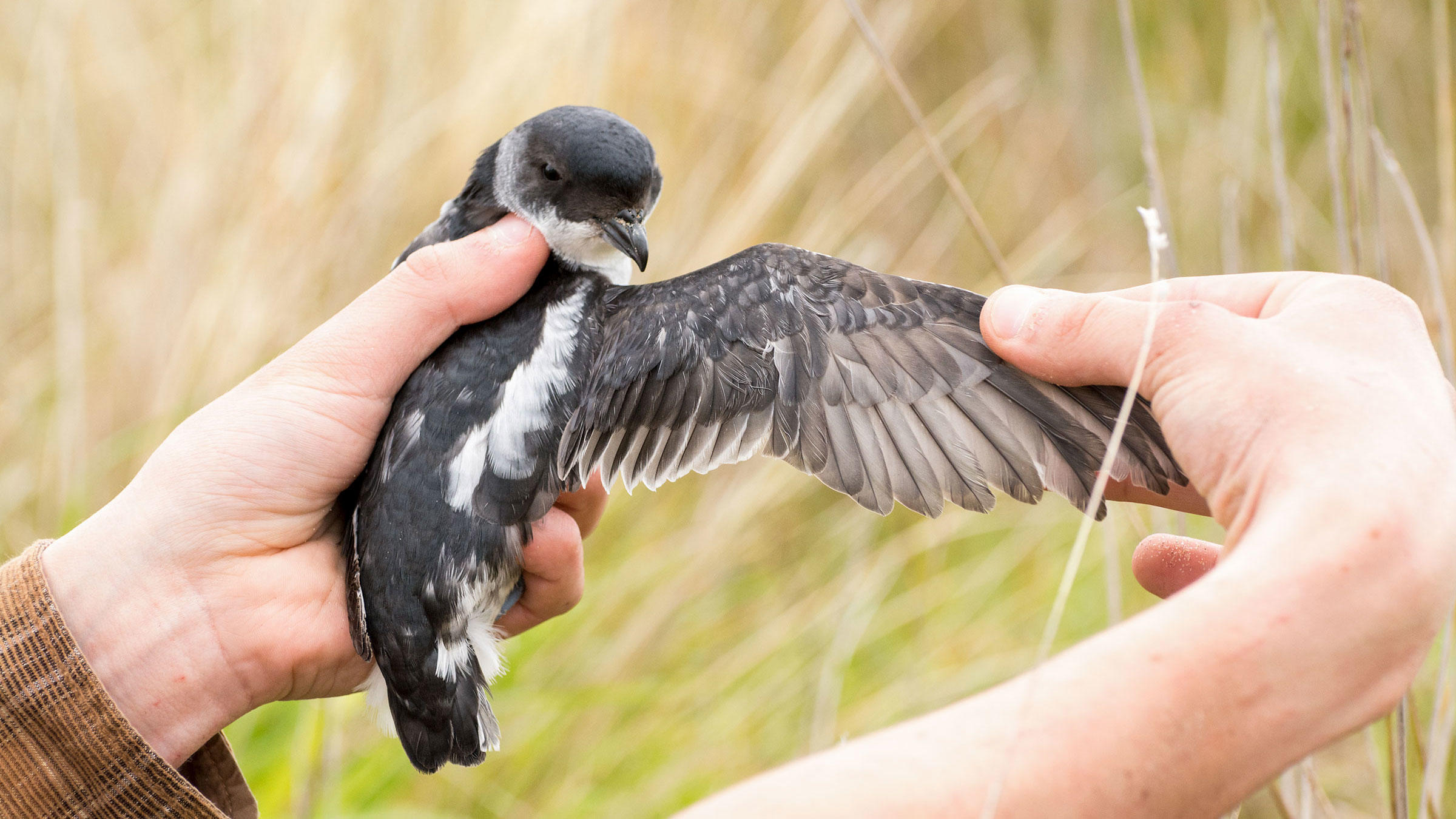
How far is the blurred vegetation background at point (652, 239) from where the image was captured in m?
3.12

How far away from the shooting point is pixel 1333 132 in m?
1.95

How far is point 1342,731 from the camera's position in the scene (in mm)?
1077

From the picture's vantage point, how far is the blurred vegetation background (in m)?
3.12

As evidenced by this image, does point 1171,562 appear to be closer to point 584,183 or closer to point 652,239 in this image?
point 584,183

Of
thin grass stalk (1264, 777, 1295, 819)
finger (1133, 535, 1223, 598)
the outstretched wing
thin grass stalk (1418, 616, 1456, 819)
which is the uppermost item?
the outstretched wing

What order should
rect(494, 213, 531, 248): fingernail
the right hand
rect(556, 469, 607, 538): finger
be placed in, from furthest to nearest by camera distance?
rect(556, 469, 607, 538): finger < rect(494, 213, 531, 248): fingernail < the right hand

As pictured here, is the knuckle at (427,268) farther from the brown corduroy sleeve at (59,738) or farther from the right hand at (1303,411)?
the right hand at (1303,411)

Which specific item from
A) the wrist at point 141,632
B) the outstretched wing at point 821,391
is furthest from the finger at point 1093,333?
the wrist at point 141,632

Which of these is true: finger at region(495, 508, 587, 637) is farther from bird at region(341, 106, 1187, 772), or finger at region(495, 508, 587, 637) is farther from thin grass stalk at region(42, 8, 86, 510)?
thin grass stalk at region(42, 8, 86, 510)

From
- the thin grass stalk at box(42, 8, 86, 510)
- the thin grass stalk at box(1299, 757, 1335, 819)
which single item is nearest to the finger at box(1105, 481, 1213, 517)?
the thin grass stalk at box(1299, 757, 1335, 819)

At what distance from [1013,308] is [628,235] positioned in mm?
930

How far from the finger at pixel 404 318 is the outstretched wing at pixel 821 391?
0.32 m

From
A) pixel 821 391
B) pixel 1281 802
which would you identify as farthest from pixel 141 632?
pixel 1281 802

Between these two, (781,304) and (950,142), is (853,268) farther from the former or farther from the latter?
(950,142)
